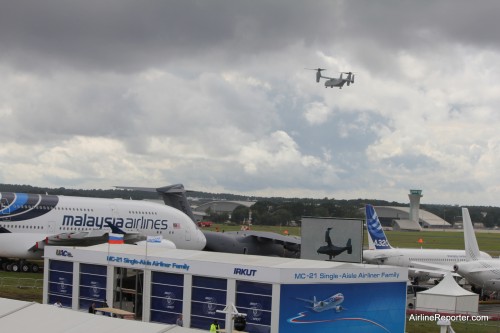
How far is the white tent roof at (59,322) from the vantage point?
51.6ft

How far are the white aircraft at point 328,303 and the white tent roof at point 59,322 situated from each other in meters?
10.1

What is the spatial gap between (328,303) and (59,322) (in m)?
11.6

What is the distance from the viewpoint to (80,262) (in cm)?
3012

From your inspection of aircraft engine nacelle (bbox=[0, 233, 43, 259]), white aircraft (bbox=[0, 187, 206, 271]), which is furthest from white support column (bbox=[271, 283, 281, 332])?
aircraft engine nacelle (bbox=[0, 233, 43, 259])

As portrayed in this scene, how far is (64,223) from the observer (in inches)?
1991

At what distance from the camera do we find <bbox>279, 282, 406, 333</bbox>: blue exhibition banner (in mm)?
25359

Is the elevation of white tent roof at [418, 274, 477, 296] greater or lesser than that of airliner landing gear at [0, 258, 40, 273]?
greater

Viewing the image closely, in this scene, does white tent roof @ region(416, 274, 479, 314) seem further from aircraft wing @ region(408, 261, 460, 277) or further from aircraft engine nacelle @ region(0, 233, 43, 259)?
aircraft engine nacelle @ region(0, 233, 43, 259)

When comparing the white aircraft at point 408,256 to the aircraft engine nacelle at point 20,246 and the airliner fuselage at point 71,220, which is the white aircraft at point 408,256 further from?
the aircraft engine nacelle at point 20,246

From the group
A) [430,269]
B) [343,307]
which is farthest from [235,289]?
[430,269]

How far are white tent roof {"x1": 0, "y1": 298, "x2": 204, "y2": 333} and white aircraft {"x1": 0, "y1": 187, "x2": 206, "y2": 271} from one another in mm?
27678

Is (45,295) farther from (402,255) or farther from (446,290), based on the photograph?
(402,255)

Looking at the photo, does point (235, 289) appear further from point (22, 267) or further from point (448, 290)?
point (22, 267)

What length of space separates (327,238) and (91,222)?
21236mm
